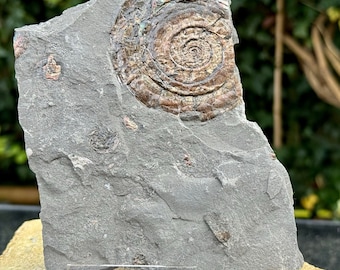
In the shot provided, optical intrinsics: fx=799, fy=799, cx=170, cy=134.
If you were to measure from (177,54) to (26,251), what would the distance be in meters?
0.88

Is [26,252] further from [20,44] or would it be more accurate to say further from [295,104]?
[295,104]

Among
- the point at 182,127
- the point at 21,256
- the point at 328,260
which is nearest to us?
the point at 182,127

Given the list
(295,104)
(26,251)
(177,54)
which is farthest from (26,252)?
(295,104)

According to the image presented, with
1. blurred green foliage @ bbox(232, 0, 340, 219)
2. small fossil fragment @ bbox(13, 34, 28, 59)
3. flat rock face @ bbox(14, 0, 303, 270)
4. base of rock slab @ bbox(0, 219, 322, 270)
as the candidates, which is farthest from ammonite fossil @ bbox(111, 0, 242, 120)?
blurred green foliage @ bbox(232, 0, 340, 219)

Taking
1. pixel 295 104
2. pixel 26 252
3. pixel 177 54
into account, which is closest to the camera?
pixel 177 54

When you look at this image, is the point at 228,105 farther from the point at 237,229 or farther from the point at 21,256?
the point at 21,256

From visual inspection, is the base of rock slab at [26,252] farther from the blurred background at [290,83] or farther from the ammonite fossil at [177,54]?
the blurred background at [290,83]

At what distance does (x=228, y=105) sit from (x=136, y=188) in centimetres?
34

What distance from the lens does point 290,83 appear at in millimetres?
3646

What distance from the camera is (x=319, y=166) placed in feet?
11.4

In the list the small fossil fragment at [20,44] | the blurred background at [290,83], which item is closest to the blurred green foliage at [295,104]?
the blurred background at [290,83]

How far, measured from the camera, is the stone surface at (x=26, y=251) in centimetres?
244

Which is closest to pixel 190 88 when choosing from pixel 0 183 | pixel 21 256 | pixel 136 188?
pixel 136 188

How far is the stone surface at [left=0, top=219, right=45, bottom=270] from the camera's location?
96.0 inches
